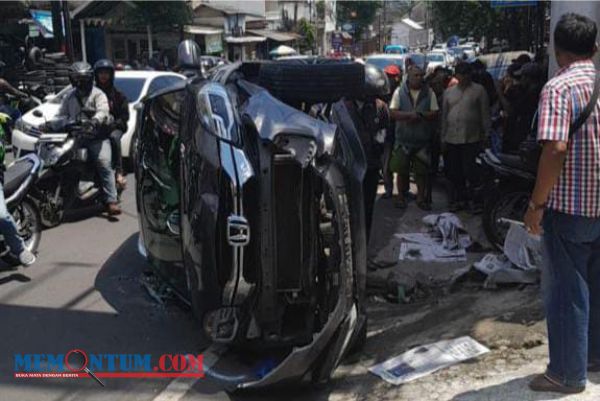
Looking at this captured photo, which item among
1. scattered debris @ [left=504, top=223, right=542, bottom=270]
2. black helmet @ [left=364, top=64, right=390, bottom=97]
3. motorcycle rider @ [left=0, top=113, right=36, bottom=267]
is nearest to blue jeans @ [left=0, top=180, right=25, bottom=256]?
motorcycle rider @ [left=0, top=113, right=36, bottom=267]

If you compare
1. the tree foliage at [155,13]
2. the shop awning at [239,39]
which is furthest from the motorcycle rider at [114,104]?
the shop awning at [239,39]

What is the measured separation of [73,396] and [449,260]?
3.45 m

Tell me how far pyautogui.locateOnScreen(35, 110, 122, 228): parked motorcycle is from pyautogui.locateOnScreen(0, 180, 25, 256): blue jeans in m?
1.21

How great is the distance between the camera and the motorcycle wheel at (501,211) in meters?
6.05

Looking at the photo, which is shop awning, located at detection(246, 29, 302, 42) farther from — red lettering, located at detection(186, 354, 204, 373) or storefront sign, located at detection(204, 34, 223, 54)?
red lettering, located at detection(186, 354, 204, 373)

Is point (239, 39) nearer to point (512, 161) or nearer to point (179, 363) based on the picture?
point (512, 161)

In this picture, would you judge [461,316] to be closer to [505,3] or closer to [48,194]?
[48,194]

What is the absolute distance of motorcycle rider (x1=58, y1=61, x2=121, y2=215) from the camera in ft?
23.9

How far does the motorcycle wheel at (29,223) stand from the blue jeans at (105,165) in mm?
1200

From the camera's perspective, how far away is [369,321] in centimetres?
475

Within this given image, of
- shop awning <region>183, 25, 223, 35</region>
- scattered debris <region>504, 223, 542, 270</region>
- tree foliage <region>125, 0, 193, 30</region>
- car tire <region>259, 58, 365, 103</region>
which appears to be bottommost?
scattered debris <region>504, 223, 542, 270</region>

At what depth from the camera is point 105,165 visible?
7.42 meters

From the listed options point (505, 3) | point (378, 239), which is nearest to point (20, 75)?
point (505, 3)

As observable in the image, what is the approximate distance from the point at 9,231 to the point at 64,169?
67.1 inches
